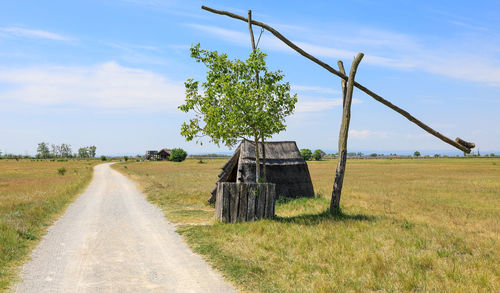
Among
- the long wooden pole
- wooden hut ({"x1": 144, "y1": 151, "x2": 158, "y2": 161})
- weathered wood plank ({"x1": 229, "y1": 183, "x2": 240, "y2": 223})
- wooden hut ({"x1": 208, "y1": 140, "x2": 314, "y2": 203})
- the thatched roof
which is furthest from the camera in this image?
wooden hut ({"x1": 144, "y1": 151, "x2": 158, "y2": 161})

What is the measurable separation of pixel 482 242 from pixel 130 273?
1011cm

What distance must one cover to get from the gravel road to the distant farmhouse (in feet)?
401

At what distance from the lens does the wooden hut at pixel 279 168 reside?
21.5 metres

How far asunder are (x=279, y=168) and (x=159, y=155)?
122 m

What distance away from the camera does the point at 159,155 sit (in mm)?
137875

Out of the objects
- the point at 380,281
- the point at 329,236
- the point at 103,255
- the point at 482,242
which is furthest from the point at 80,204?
the point at 482,242

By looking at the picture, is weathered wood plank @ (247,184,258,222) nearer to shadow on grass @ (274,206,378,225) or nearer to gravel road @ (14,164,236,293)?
shadow on grass @ (274,206,378,225)

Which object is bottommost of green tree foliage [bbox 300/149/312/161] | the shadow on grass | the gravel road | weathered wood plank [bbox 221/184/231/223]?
the gravel road

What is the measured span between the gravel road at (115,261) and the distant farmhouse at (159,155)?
401ft

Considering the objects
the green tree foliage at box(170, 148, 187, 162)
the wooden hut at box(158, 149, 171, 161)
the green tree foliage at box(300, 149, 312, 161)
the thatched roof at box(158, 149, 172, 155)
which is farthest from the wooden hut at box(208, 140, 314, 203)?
the wooden hut at box(158, 149, 171, 161)

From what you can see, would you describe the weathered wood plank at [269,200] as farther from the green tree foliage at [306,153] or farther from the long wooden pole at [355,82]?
the green tree foliage at [306,153]

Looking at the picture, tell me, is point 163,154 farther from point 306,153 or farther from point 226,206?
point 226,206

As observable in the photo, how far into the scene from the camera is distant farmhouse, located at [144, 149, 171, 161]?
135 meters

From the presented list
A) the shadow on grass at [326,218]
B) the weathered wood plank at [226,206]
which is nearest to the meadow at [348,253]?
the shadow on grass at [326,218]
